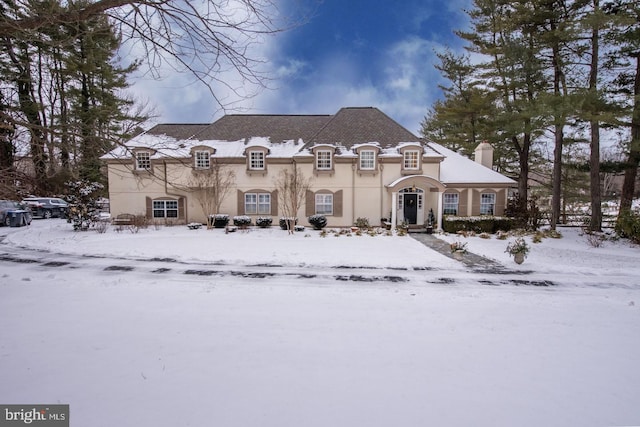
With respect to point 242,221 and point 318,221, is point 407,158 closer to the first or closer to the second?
point 318,221

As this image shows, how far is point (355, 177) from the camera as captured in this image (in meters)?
19.1

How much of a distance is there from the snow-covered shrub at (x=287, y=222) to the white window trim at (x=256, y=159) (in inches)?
156

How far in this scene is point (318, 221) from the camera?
18234mm

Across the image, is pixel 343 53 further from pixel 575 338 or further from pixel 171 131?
pixel 171 131

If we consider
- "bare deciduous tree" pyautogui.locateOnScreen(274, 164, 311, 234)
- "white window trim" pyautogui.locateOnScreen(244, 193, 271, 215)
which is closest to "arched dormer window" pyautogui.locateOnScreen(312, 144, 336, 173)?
"bare deciduous tree" pyautogui.locateOnScreen(274, 164, 311, 234)

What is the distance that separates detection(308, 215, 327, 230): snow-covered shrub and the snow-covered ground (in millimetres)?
9150

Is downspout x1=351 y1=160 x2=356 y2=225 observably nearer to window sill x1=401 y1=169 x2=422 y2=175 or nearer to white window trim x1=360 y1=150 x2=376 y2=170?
white window trim x1=360 y1=150 x2=376 y2=170

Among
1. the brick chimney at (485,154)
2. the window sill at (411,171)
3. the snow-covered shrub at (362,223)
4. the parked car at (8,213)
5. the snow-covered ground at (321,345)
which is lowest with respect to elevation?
the snow-covered ground at (321,345)

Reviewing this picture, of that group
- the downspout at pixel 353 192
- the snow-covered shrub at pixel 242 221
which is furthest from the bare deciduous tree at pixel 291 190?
the downspout at pixel 353 192

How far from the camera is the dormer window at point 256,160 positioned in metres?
19.4

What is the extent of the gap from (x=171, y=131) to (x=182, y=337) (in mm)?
22067

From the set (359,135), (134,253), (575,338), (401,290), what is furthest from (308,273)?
(359,135)

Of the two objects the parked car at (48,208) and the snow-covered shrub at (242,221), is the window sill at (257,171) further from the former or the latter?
the parked car at (48,208)

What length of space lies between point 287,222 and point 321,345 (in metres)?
13.3
